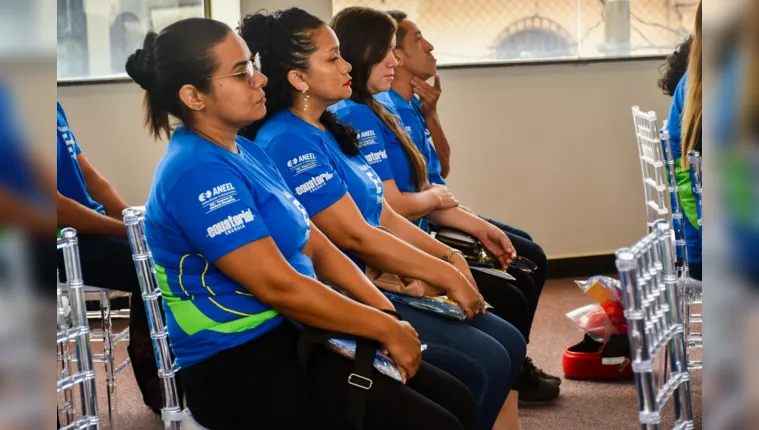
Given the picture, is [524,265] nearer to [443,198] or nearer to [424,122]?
[443,198]

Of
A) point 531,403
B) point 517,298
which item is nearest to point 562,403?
point 531,403

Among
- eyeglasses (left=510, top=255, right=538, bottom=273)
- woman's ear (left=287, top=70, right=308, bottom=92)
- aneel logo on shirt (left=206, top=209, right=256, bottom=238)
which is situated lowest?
eyeglasses (left=510, top=255, right=538, bottom=273)

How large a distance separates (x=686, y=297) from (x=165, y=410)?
1.67 metres

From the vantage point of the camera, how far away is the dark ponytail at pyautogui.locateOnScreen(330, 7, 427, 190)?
2652mm

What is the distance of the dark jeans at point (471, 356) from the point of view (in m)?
1.95

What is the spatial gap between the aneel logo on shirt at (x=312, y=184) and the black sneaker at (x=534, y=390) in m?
1.27

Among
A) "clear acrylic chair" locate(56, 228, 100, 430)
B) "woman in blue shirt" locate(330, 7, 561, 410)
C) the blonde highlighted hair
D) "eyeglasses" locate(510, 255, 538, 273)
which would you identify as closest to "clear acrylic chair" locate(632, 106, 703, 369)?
the blonde highlighted hair

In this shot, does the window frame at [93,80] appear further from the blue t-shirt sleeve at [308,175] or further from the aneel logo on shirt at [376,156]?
the blue t-shirt sleeve at [308,175]

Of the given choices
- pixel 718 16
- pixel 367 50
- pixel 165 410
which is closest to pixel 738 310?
pixel 718 16

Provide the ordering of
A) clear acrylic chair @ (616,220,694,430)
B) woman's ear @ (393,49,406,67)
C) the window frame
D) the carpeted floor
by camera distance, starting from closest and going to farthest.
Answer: clear acrylic chair @ (616,220,694,430)
the carpeted floor
woman's ear @ (393,49,406,67)
the window frame

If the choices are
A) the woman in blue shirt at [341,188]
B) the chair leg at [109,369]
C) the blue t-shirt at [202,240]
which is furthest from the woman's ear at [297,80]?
the chair leg at [109,369]

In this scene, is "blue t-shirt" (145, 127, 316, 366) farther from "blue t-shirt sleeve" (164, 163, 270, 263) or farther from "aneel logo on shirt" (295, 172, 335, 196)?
"aneel logo on shirt" (295, 172, 335, 196)

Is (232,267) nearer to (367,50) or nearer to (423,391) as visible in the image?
(423,391)

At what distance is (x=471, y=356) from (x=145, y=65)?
2.98ft
